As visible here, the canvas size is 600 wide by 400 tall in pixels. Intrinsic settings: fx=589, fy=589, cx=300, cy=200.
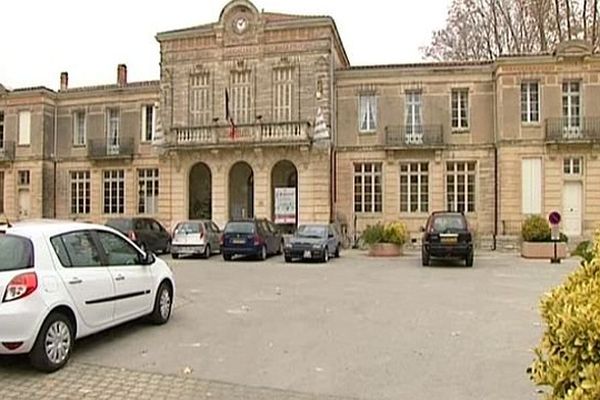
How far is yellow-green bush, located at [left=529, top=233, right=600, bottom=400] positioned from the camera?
2.68 meters

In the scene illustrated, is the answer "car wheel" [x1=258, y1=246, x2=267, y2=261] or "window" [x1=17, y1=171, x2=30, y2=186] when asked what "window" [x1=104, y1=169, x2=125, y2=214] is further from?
"car wheel" [x1=258, y1=246, x2=267, y2=261]

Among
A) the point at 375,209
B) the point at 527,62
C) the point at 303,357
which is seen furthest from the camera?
the point at 375,209

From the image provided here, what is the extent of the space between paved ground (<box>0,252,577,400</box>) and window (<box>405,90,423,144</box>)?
15007 millimetres

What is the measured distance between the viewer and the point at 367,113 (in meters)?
28.2

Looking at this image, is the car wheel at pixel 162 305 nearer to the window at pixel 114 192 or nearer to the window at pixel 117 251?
the window at pixel 117 251

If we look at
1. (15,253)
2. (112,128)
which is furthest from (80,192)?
(15,253)

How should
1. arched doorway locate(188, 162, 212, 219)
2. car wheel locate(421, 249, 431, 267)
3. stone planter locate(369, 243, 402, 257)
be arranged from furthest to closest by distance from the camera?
arched doorway locate(188, 162, 212, 219), stone planter locate(369, 243, 402, 257), car wheel locate(421, 249, 431, 267)

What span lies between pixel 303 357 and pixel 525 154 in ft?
72.1

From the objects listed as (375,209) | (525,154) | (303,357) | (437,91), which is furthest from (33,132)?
(303,357)

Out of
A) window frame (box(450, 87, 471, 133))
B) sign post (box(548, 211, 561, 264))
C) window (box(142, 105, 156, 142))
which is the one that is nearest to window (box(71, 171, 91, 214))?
window (box(142, 105, 156, 142))

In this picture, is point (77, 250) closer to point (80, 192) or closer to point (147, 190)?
point (147, 190)

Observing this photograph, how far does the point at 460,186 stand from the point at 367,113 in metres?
5.57

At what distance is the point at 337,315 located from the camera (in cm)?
966

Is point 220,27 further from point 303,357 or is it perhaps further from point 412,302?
point 303,357
